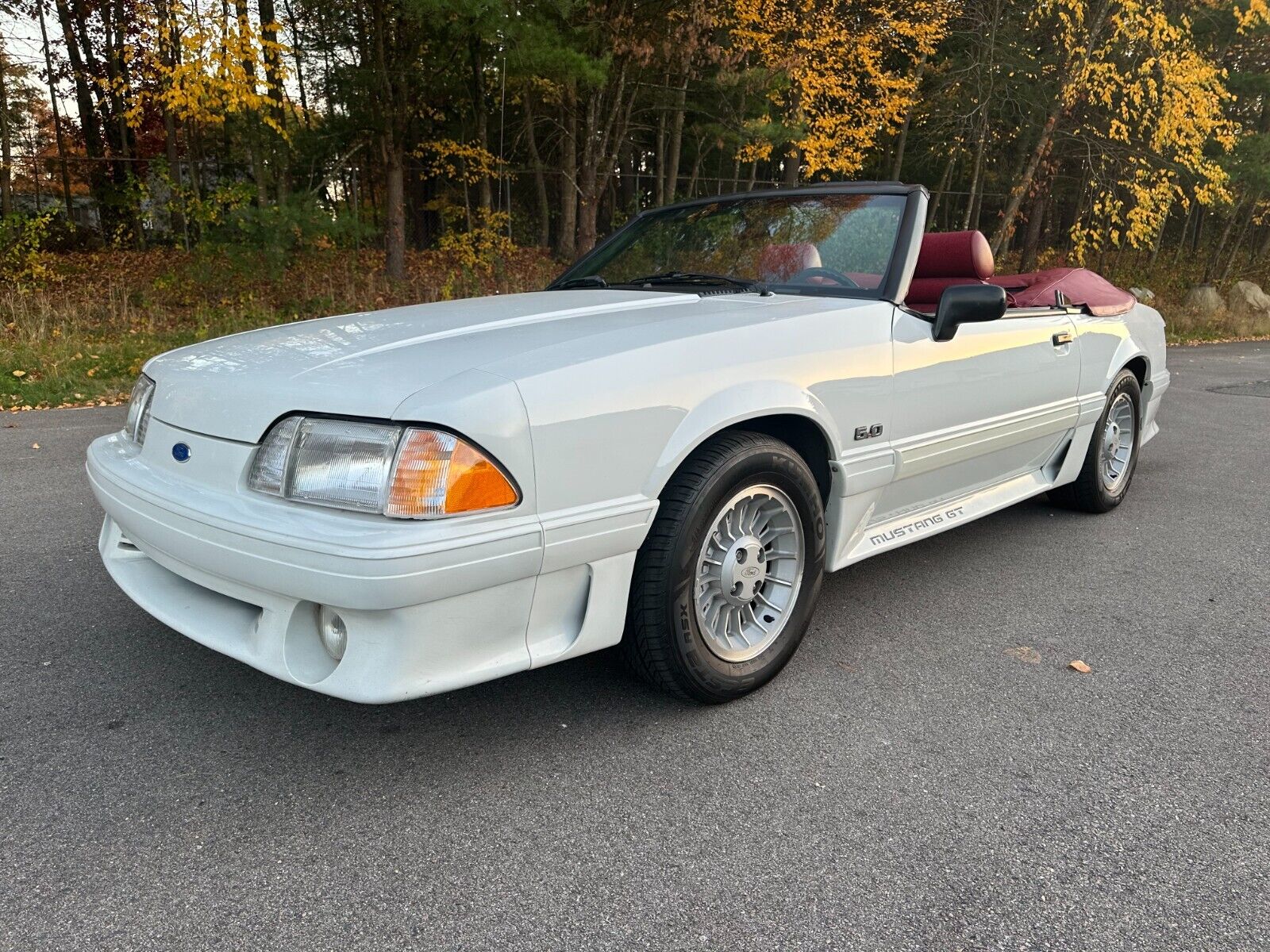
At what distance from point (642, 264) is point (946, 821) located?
2325mm

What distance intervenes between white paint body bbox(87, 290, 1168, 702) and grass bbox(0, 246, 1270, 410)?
5.79m

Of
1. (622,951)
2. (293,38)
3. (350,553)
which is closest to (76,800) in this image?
(350,553)

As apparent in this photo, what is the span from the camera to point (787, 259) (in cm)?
316

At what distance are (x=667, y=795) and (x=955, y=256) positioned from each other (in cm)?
293

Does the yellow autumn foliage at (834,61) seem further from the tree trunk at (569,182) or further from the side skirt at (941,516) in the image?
the side skirt at (941,516)

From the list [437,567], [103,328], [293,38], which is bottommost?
[103,328]

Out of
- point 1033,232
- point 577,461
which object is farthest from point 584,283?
point 1033,232

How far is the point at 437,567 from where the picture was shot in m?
1.85

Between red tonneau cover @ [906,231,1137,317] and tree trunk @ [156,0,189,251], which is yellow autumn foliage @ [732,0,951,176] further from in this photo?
red tonneau cover @ [906,231,1137,317]

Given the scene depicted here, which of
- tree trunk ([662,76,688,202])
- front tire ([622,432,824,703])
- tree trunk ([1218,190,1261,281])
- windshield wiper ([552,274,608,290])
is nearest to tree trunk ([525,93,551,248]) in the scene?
tree trunk ([662,76,688,202])

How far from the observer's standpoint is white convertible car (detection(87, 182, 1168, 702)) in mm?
1908

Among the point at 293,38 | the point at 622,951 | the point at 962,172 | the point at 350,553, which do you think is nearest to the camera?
the point at 622,951

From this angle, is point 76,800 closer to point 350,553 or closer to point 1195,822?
point 350,553

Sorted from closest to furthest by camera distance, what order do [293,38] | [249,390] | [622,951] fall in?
[622,951]
[249,390]
[293,38]
